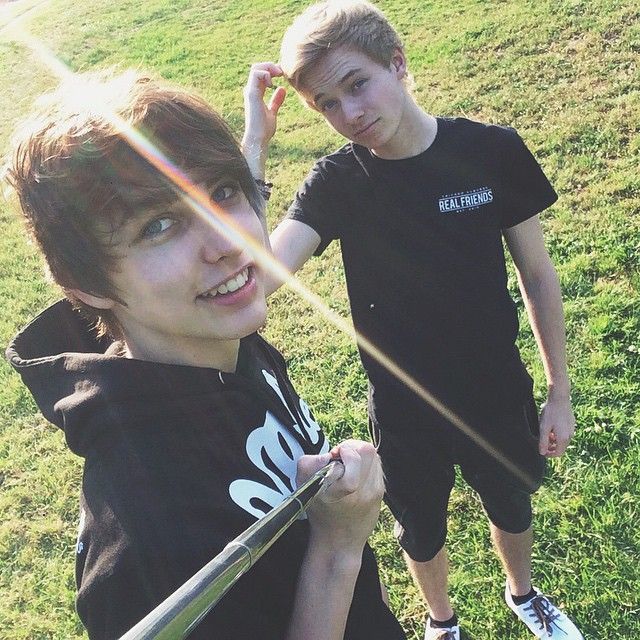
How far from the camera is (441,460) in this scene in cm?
204

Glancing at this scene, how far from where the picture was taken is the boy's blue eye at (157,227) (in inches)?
41.9

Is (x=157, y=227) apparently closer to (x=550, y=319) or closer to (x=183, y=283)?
(x=183, y=283)

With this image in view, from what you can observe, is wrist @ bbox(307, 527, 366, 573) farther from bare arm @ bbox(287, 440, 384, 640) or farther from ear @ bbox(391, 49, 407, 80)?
ear @ bbox(391, 49, 407, 80)

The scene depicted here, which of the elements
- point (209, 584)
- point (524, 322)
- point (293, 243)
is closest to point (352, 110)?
point (293, 243)

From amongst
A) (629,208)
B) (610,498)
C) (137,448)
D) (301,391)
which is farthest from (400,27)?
(137,448)

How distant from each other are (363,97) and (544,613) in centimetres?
193

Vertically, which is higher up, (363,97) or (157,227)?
(157,227)

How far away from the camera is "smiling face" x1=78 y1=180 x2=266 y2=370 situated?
3.49ft

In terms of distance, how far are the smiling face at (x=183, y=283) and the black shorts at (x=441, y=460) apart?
95cm

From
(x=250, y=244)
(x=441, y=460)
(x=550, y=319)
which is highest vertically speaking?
(x=250, y=244)

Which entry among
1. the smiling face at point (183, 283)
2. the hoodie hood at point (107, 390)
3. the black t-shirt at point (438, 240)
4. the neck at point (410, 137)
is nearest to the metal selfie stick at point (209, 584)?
the hoodie hood at point (107, 390)

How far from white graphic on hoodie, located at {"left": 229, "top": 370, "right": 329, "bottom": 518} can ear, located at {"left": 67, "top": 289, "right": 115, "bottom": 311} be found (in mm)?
351

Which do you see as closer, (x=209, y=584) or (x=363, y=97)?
(x=209, y=584)

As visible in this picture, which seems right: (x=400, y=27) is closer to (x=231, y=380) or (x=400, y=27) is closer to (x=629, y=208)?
(x=629, y=208)
